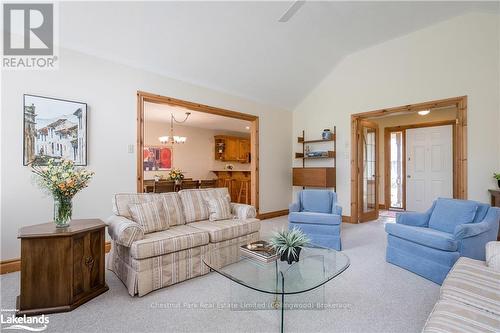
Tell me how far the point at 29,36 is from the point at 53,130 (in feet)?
3.62

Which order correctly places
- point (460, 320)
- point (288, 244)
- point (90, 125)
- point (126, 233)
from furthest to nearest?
point (90, 125) → point (126, 233) → point (288, 244) → point (460, 320)

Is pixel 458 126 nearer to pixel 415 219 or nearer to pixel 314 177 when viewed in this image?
pixel 415 219

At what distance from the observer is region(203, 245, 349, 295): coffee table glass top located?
1.76m

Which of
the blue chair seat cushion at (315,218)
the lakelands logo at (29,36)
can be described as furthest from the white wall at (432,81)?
the lakelands logo at (29,36)

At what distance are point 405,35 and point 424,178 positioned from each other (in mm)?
3505

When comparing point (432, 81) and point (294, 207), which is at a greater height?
point (432, 81)

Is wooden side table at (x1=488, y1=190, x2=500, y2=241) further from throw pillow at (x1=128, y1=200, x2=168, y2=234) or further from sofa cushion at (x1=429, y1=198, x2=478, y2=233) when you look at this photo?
throw pillow at (x1=128, y1=200, x2=168, y2=234)

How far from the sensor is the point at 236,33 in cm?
377

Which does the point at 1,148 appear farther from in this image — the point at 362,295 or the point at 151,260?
the point at 362,295

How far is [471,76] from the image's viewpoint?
3.92 metres

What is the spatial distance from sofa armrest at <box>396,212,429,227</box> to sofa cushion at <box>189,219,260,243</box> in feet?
6.24

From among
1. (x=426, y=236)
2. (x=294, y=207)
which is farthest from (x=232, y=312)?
(x=294, y=207)

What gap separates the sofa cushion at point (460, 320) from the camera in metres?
1.18

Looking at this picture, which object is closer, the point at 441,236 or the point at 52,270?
the point at 52,270
